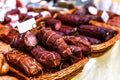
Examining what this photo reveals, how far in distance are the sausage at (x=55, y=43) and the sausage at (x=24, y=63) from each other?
4.7 inches

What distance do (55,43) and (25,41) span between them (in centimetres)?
15

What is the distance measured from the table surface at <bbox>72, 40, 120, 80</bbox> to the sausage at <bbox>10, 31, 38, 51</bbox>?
326mm

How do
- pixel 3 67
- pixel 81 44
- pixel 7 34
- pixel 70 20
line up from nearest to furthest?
pixel 3 67, pixel 81 44, pixel 7 34, pixel 70 20

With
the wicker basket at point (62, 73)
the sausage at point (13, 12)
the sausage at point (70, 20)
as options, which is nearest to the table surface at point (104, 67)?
the wicker basket at point (62, 73)

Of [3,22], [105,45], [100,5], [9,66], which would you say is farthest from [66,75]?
[100,5]

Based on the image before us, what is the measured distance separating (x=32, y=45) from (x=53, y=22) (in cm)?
57

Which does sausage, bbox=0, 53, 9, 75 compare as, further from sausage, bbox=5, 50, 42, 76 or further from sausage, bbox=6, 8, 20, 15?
sausage, bbox=6, 8, 20, 15

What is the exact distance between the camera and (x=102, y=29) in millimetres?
1500

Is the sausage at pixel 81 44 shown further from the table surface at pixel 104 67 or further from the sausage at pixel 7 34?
the sausage at pixel 7 34

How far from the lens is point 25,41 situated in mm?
1062

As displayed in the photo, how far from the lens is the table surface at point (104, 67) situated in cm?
129

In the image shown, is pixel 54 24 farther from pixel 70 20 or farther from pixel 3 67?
pixel 3 67

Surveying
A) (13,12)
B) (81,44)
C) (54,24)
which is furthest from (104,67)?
(13,12)

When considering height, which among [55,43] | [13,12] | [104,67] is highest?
[55,43]
